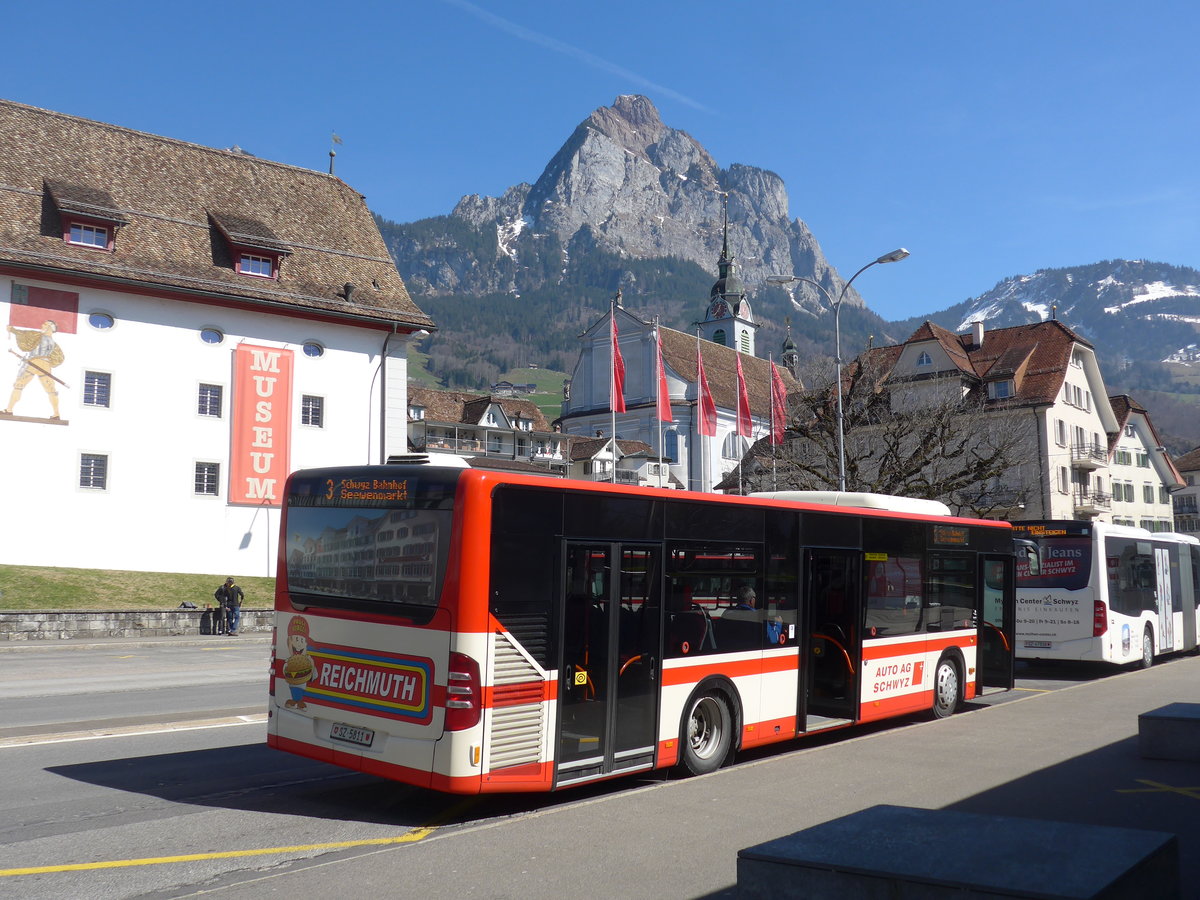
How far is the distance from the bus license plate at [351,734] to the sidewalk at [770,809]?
0.97 m

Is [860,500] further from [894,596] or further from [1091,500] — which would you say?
[1091,500]

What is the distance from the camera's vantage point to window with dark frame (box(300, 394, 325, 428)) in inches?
1550

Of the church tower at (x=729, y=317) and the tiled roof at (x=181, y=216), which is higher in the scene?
the church tower at (x=729, y=317)

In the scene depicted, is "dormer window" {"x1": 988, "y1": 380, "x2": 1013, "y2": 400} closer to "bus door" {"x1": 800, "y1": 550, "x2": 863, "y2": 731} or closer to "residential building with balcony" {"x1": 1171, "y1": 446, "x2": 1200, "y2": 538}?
"bus door" {"x1": 800, "y1": 550, "x2": 863, "y2": 731}

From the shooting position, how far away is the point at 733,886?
6.32 m

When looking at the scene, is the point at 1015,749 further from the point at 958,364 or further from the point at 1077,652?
the point at 958,364

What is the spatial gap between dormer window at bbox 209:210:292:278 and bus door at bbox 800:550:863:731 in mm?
31389

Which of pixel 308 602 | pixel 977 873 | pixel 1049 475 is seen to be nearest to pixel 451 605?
pixel 308 602

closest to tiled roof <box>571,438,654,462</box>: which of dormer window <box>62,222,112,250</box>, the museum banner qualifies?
the museum banner

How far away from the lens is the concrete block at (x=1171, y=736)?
433 inches

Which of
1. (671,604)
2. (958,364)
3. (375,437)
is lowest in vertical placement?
(671,604)

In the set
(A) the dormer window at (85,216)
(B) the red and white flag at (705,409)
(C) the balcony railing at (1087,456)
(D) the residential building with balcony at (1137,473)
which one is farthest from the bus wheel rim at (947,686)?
(D) the residential building with balcony at (1137,473)

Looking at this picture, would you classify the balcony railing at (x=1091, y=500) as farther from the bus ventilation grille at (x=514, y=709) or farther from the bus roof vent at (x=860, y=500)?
the bus ventilation grille at (x=514, y=709)

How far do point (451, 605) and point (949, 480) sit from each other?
102 feet
